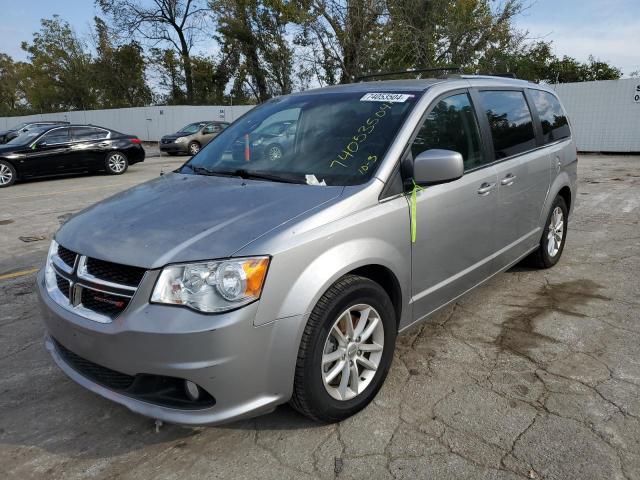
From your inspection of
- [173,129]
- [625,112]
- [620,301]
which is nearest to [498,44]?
[625,112]

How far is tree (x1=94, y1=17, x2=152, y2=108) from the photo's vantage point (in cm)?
4206

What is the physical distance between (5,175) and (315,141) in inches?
481

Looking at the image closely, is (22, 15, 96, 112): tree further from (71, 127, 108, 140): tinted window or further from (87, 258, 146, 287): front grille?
(87, 258, 146, 287): front grille

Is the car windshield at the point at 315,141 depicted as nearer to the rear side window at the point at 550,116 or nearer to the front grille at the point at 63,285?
the front grille at the point at 63,285

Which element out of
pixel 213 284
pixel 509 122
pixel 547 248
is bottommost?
pixel 547 248

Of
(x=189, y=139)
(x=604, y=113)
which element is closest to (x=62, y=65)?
(x=189, y=139)

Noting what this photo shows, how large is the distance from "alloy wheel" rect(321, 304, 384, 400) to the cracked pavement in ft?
0.66

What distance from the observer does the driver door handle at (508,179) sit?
12.3ft

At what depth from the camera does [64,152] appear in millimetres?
13266

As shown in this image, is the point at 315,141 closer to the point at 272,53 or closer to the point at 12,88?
the point at 272,53

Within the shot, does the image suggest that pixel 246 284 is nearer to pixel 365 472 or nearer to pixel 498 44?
pixel 365 472

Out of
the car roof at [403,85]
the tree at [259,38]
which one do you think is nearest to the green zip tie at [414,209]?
the car roof at [403,85]

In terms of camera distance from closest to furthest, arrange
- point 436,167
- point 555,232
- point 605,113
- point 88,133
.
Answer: point 436,167 < point 555,232 < point 88,133 < point 605,113

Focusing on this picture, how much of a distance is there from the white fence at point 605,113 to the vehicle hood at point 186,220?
17.4m
